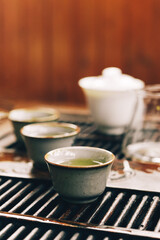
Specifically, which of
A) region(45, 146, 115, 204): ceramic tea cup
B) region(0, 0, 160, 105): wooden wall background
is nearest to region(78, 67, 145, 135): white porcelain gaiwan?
region(45, 146, 115, 204): ceramic tea cup

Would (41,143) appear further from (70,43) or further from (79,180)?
(70,43)

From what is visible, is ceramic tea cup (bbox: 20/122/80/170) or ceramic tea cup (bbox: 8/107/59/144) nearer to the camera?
ceramic tea cup (bbox: 20/122/80/170)

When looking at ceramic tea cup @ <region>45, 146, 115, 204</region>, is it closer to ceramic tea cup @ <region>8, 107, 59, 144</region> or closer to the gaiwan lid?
ceramic tea cup @ <region>8, 107, 59, 144</region>

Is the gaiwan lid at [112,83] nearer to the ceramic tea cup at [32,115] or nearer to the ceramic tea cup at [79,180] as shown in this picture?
the ceramic tea cup at [32,115]

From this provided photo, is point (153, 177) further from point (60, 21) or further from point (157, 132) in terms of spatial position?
point (60, 21)

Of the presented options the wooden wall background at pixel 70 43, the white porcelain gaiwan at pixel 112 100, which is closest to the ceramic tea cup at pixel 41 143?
the white porcelain gaiwan at pixel 112 100
